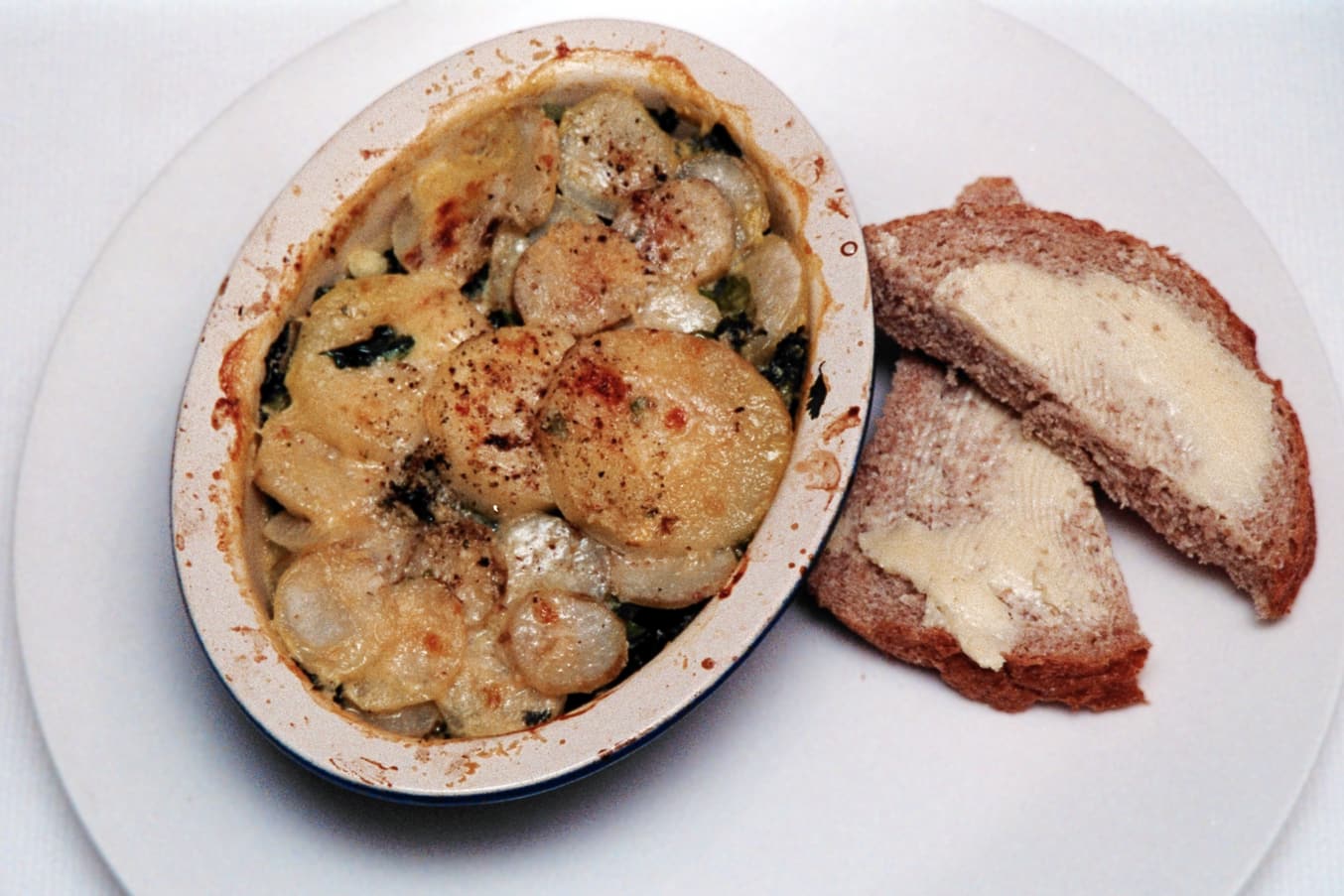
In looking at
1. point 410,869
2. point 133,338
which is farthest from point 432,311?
point 410,869

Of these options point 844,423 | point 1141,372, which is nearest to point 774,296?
point 844,423

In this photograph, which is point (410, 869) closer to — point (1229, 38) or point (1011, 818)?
point (1011, 818)

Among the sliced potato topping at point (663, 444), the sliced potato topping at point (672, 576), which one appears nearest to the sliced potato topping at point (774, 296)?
the sliced potato topping at point (663, 444)

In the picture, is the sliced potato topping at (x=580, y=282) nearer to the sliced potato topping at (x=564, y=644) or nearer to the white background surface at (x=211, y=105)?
the sliced potato topping at (x=564, y=644)

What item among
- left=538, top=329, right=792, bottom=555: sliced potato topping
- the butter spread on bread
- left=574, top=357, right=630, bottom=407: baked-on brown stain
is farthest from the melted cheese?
left=574, top=357, right=630, bottom=407: baked-on brown stain

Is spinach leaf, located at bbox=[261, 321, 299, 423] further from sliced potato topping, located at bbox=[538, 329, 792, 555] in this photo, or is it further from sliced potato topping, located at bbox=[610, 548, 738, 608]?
sliced potato topping, located at bbox=[610, 548, 738, 608]

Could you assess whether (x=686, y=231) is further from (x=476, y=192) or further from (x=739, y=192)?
(x=476, y=192)

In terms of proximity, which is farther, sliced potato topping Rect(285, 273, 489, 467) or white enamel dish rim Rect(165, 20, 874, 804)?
sliced potato topping Rect(285, 273, 489, 467)
